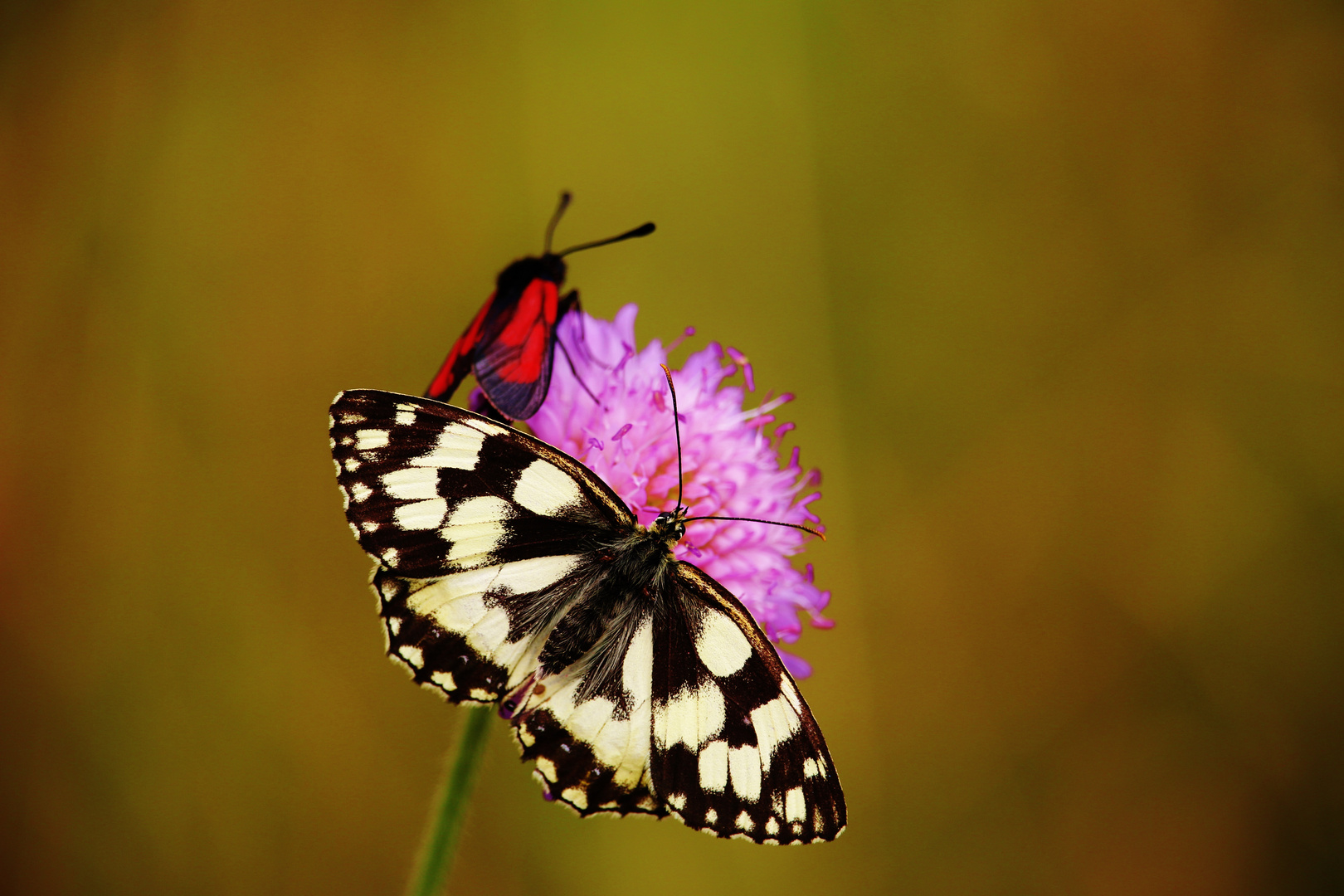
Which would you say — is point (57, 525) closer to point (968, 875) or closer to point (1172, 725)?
point (968, 875)

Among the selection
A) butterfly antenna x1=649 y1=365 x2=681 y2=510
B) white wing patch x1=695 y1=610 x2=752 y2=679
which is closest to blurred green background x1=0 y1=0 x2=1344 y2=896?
butterfly antenna x1=649 y1=365 x2=681 y2=510

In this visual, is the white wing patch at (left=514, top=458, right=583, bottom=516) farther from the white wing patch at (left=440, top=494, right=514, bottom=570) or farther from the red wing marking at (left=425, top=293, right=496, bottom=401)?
the red wing marking at (left=425, top=293, right=496, bottom=401)

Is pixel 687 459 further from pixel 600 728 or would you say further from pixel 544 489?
pixel 600 728

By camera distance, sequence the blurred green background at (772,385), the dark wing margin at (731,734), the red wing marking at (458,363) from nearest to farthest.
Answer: the dark wing margin at (731,734) < the red wing marking at (458,363) < the blurred green background at (772,385)

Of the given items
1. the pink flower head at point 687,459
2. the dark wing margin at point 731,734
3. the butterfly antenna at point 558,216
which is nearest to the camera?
the dark wing margin at point 731,734

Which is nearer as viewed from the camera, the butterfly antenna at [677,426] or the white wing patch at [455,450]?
the white wing patch at [455,450]

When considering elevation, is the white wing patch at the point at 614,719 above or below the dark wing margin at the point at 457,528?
below

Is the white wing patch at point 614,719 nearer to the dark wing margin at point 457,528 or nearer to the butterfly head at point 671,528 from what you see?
the dark wing margin at point 457,528

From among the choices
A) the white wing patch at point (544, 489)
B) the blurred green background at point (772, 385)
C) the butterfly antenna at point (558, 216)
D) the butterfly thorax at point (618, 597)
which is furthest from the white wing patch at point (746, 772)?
the blurred green background at point (772, 385)

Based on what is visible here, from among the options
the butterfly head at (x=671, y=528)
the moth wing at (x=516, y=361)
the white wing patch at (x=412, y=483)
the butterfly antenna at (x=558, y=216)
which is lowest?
the butterfly head at (x=671, y=528)
